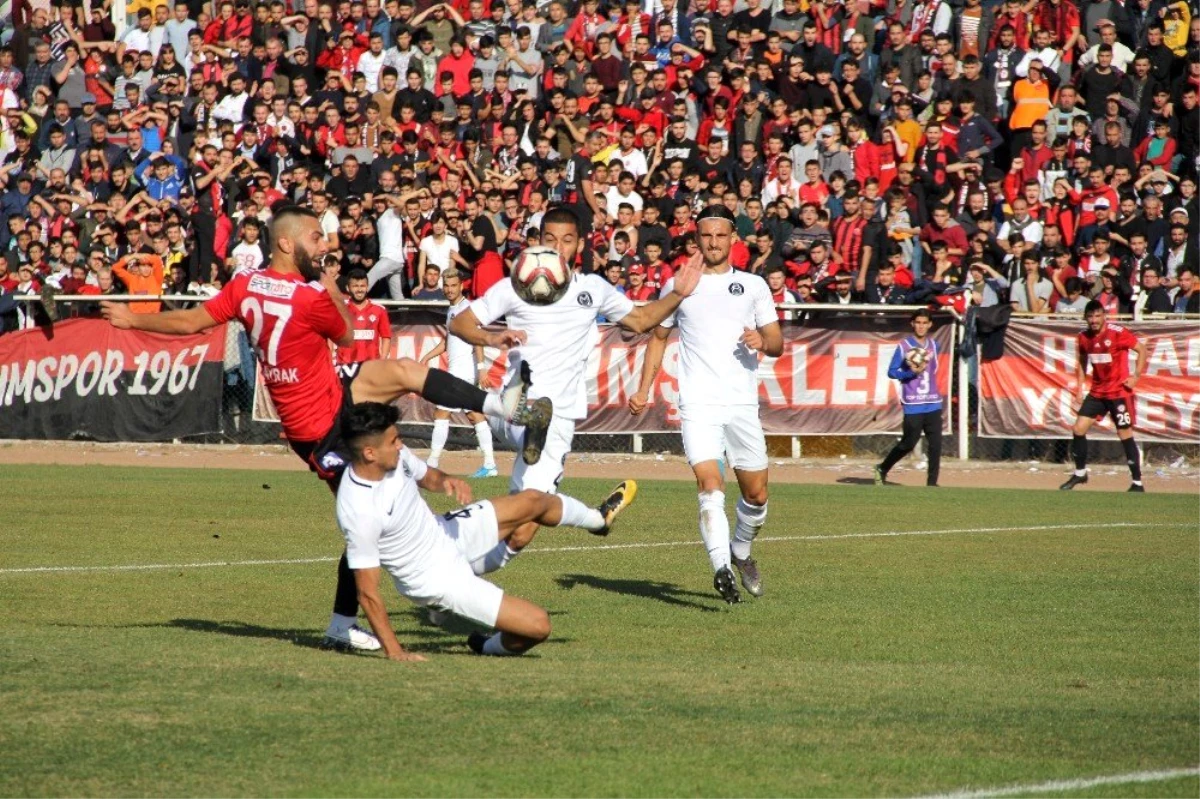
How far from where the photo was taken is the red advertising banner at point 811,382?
891 inches

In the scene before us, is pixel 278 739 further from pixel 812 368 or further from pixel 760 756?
pixel 812 368

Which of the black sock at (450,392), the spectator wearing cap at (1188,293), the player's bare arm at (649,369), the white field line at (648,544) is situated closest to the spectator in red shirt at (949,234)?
the spectator wearing cap at (1188,293)

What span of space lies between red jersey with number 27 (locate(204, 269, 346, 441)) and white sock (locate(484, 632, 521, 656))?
1.54 metres

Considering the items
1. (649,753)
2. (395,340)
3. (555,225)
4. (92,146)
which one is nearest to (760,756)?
(649,753)

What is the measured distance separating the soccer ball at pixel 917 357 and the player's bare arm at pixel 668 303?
A: 10678 mm

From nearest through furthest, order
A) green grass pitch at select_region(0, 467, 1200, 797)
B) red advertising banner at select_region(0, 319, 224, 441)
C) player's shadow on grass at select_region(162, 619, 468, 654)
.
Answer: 1. green grass pitch at select_region(0, 467, 1200, 797)
2. player's shadow on grass at select_region(162, 619, 468, 654)
3. red advertising banner at select_region(0, 319, 224, 441)

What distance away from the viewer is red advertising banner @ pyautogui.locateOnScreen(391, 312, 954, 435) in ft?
74.2

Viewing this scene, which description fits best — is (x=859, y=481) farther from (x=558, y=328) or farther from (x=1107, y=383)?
(x=558, y=328)

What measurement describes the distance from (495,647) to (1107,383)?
13.9 metres

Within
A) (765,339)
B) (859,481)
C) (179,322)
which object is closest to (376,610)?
(179,322)

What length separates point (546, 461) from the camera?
33.5 ft

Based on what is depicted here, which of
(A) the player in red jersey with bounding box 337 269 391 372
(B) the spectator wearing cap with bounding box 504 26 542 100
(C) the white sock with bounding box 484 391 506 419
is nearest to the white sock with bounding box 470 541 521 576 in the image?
(C) the white sock with bounding box 484 391 506 419

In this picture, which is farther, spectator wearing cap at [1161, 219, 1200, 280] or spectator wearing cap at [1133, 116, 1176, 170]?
spectator wearing cap at [1133, 116, 1176, 170]

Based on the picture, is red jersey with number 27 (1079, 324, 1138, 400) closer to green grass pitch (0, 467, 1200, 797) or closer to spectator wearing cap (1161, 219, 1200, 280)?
spectator wearing cap (1161, 219, 1200, 280)
